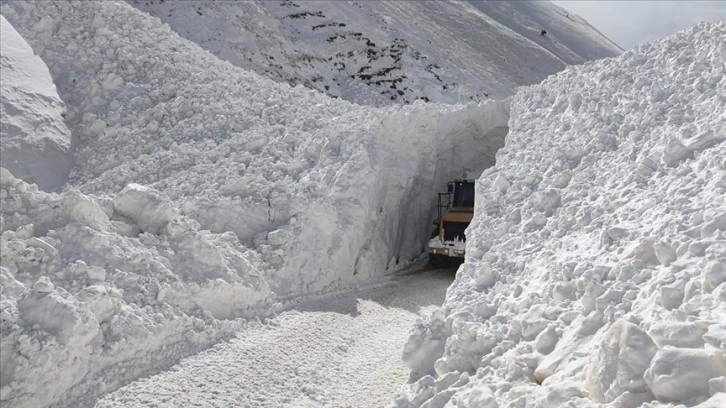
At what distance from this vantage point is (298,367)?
32.7 ft

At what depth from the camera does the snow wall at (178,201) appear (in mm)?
9023

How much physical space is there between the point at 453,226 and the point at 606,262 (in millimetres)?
10865

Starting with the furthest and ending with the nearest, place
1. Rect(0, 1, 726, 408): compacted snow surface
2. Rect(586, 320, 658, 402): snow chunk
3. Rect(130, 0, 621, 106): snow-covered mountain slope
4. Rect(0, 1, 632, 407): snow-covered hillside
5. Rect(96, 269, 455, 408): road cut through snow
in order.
Answer: Rect(130, 0, 621, 106): snow-covered mountain slope < Rect(0, 1, 632, 407): snow-covered hillside < Rect(96, 269, 455, 408): road cut through snow < Rect(0, 1, 726, 408): compacted snow surface < Rect(586, 320, 658, 402): snow chunk

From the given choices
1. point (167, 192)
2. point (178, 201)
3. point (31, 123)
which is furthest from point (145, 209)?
point (31, 123)

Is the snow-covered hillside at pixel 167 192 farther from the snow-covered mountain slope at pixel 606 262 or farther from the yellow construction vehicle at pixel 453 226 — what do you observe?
the snow-covered mountain slope at pixel 606 262

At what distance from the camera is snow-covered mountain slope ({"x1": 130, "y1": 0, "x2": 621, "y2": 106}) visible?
3928 centimetres

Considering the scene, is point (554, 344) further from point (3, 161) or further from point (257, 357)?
point (3, 161)

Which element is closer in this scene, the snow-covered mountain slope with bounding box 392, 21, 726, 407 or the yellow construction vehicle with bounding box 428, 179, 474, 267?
the snow-covered mountain slope with bounding box 392, 21, 726, 407

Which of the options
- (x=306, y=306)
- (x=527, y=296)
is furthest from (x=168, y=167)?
(x=527, y=296)

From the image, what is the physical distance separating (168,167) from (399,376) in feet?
31.7

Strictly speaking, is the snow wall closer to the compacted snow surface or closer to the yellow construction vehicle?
the compacted snow surface

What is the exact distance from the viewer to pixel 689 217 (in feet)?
22.4

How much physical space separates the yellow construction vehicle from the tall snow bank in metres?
10.5

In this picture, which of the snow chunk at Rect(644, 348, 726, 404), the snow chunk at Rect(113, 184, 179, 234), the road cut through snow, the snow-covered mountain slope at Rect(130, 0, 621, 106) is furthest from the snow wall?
the snow-covered mountain slope at Rect(130, 0, 621, 106)
